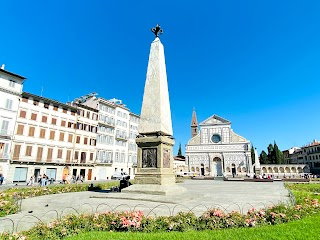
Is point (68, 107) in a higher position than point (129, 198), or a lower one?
higher

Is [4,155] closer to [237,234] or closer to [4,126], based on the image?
[4,126]

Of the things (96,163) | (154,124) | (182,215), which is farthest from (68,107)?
(182,215)

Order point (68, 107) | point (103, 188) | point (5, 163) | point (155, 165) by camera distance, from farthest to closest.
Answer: point (68, 107)
point (5, 163)
point (103, 188)
point (155, 165)

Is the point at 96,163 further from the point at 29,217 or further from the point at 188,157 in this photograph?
the point at 29,217

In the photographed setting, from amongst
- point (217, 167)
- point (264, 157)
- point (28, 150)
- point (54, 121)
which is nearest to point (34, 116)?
point (54, 121)

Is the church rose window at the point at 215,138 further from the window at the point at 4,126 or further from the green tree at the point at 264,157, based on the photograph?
the window at the point at 4,126

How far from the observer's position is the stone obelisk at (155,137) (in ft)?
32.4

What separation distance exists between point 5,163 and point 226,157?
49916 mm

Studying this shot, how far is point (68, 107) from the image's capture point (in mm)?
35969

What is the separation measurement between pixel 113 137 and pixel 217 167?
32.4 metres

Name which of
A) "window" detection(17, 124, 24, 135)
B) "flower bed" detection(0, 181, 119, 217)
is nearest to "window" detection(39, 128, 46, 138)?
"window" detection(17, 124, 24, 135)

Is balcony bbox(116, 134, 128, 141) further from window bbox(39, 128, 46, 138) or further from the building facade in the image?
the building facade

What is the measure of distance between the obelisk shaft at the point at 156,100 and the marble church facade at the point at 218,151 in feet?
164

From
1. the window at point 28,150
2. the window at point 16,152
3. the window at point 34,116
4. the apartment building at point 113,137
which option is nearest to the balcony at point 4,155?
the window at point 16,152
